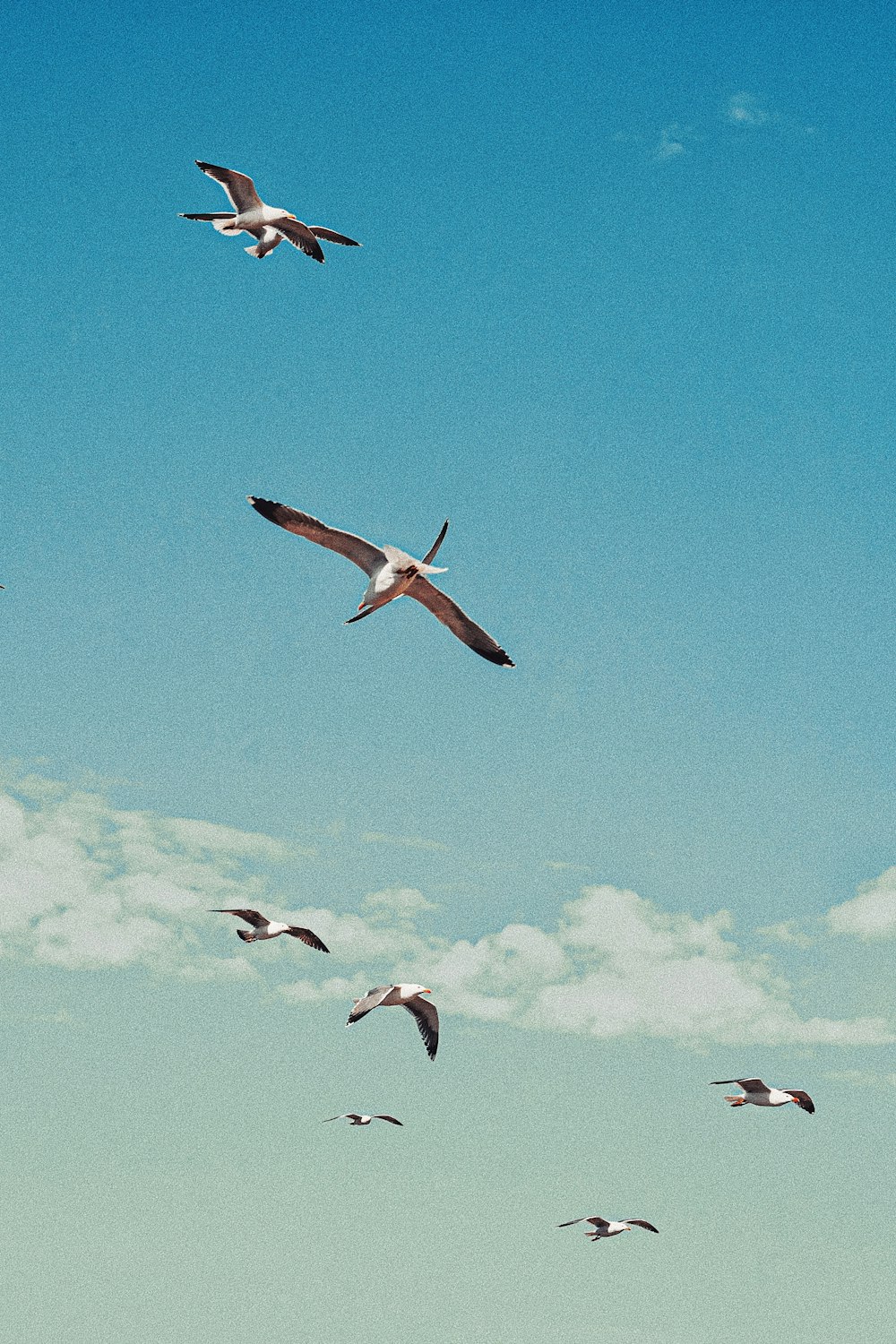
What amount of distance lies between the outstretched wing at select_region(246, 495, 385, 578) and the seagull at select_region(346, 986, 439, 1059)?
15.0 meters

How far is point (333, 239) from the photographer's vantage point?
4416 cm

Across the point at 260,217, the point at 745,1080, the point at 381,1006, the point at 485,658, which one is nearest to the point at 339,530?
the point at 485,658

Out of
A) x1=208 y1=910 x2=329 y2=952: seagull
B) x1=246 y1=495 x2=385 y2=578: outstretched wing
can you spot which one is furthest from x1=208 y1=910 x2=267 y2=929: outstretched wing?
x1=246 y1=495 x2=385 y2=578: outstretched wing

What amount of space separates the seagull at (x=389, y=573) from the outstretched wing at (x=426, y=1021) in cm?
1421

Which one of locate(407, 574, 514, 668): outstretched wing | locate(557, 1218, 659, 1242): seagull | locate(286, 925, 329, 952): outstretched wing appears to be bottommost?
locate(557, 1218, 659, 1242): seagull

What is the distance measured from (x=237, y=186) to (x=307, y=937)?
2478 centimetres

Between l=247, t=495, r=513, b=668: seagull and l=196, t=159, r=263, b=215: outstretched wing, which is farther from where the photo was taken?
l=196, t=159, r=263, b=215: outstretched wing

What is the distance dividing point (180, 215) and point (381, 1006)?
25.4 meters

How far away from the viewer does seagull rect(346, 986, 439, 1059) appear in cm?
4322

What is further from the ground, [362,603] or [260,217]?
[260,217]

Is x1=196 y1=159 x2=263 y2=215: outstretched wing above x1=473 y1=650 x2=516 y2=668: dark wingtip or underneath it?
above

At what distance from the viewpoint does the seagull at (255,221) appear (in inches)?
1634

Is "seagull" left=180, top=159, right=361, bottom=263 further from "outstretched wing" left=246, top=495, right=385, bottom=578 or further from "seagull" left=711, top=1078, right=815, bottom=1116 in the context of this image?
"seagull" left=711, top=1078, right=815, bottom=1116

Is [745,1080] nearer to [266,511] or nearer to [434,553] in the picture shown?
[434,553]
